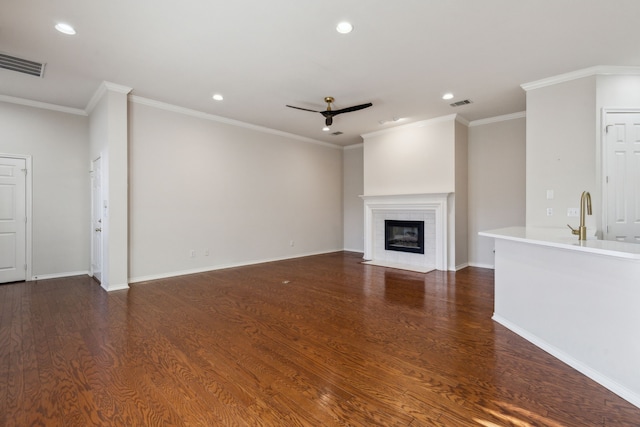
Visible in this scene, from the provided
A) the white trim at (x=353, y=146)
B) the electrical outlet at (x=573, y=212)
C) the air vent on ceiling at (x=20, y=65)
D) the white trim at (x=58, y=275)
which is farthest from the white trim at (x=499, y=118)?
the white trim at (x=58, y=275)

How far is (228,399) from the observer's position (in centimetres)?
191

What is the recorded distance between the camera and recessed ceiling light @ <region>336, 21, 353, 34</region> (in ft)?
9.49

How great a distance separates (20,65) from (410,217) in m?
6.51

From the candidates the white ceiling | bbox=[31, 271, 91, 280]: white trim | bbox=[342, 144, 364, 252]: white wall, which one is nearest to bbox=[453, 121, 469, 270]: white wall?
the white ceiling

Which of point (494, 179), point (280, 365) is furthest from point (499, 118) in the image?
point (280, 365)

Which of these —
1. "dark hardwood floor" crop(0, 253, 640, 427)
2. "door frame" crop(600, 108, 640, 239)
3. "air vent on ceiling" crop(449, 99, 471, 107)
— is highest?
"air vent on ceiling" crop(449, 99, 471, 107)

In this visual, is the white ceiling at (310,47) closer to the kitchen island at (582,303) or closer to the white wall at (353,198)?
the kitchen island at (582,303)

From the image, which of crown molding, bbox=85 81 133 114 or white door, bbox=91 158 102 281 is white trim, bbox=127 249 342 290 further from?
crown molding, bbox=85 81 133 114

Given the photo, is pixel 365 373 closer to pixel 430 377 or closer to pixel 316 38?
pixel 430 377

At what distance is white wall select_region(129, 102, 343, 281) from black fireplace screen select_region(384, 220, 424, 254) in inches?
76.0

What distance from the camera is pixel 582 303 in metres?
2.29

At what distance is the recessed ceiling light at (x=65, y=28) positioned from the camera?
2.92 m

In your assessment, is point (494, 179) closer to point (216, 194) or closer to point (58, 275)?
point (216, 194)

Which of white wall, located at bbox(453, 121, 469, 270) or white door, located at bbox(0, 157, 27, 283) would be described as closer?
white door, located at bbox(0, 157, 27, 283)
